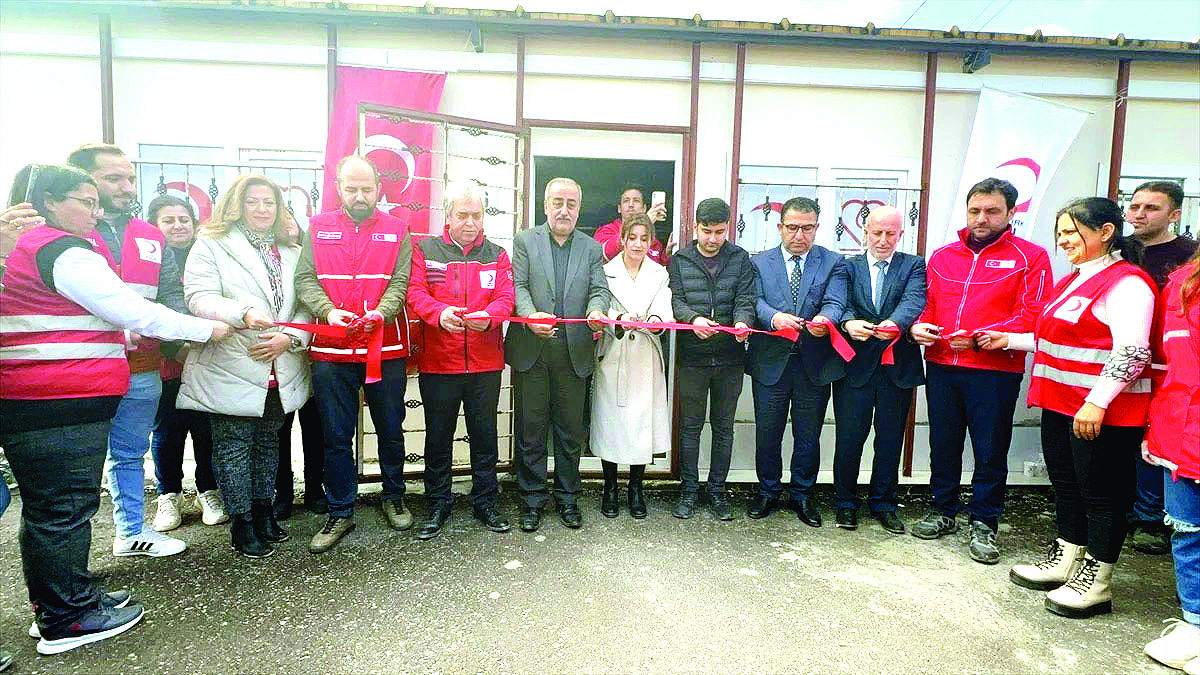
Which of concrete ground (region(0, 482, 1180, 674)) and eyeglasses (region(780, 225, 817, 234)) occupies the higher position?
eyeglasses (region(780, 225, 817, 234))

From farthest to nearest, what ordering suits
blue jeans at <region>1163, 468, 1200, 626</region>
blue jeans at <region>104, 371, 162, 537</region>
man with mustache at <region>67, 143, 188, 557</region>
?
1. blue jeans at <region>104, 371, 162, 537</region>
2. man with mustache at <region>67, 143, 188, 557</region>
3. blue jeans at <region>1163, 468, 1200, 626</region>

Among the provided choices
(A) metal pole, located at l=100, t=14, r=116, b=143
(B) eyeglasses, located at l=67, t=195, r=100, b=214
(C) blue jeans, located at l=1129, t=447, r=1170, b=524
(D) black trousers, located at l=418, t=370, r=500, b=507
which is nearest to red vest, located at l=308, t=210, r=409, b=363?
(D) black trousers, located at l=418, t=370, r=500, b=507

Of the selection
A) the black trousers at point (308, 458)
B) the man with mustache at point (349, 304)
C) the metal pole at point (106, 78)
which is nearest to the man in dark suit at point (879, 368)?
the man with mustache at point (349, 304)

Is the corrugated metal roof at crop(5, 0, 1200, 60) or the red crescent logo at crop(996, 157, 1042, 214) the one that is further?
the red crescent logo at crop(996, 157, 1042, 214)

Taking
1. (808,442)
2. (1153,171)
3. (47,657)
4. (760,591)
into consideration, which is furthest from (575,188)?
(1153,171)

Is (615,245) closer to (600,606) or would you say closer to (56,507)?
(600,606)

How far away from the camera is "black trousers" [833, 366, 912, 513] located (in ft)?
12.5

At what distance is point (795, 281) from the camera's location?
394 cm

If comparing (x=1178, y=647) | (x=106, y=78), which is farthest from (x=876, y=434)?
(x=106, y=78)

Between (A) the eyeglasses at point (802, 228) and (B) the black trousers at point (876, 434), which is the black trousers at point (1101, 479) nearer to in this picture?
(B) the black trousers at point (876, 434)

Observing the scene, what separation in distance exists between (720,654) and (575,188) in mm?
2536

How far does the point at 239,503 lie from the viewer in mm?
3270

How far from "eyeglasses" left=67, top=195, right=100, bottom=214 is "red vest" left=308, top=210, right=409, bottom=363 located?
963 mm

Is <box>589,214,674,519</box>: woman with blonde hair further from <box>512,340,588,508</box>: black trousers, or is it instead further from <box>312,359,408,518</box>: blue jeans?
<box>312,359,408,518</box>: blue jeans
